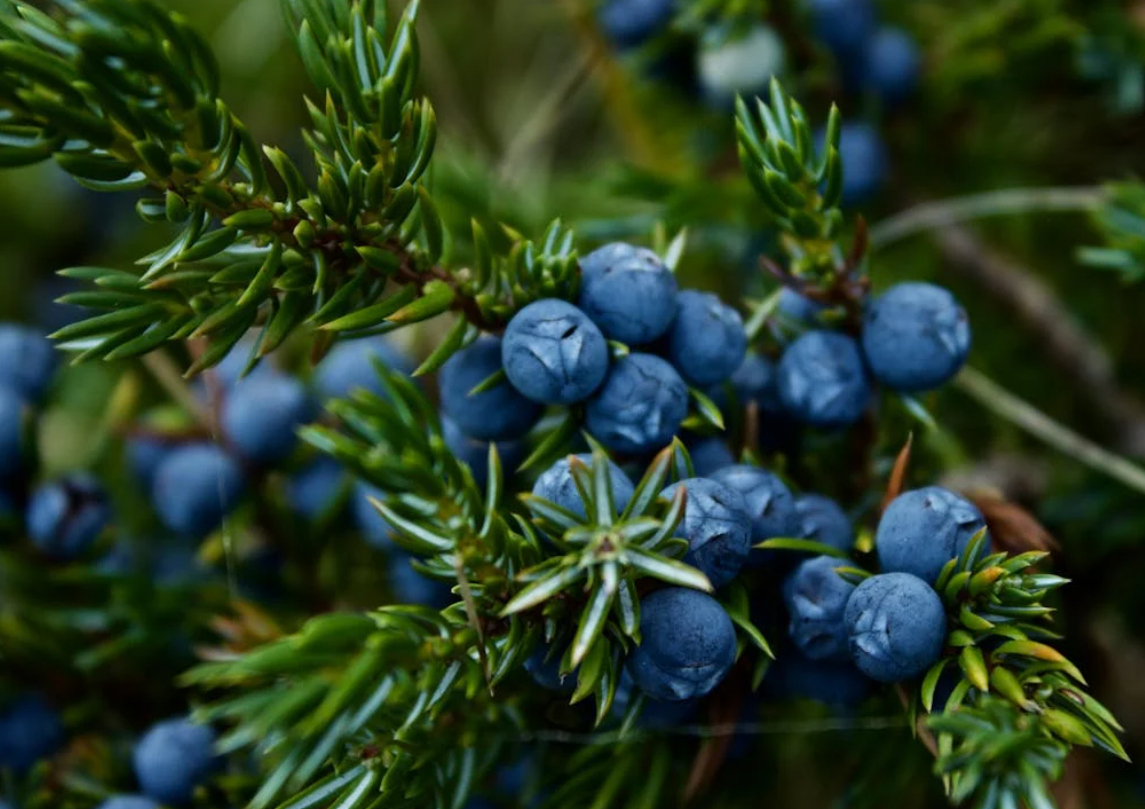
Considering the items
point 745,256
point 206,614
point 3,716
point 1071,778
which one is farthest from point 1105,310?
point 3,716

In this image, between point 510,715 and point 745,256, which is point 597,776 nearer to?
point 510,715

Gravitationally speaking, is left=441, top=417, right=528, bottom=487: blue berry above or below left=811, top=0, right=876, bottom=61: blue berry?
below

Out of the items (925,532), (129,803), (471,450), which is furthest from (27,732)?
(925,532)

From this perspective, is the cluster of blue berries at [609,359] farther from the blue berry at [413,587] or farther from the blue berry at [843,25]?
the blue berry at [843,25]

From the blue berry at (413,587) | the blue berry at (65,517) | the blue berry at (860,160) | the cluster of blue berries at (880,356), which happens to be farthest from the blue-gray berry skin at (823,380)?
the blue berry at (65,517)

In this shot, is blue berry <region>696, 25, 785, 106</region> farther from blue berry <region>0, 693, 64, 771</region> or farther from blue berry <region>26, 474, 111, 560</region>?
blue berry <region>0, 693, 64, 771</region>

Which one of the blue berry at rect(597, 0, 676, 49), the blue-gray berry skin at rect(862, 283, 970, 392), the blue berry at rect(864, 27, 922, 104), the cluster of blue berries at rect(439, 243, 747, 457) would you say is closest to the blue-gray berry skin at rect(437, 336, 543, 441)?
the cluster of blue berries at rect(439, 243, 747, 457)
